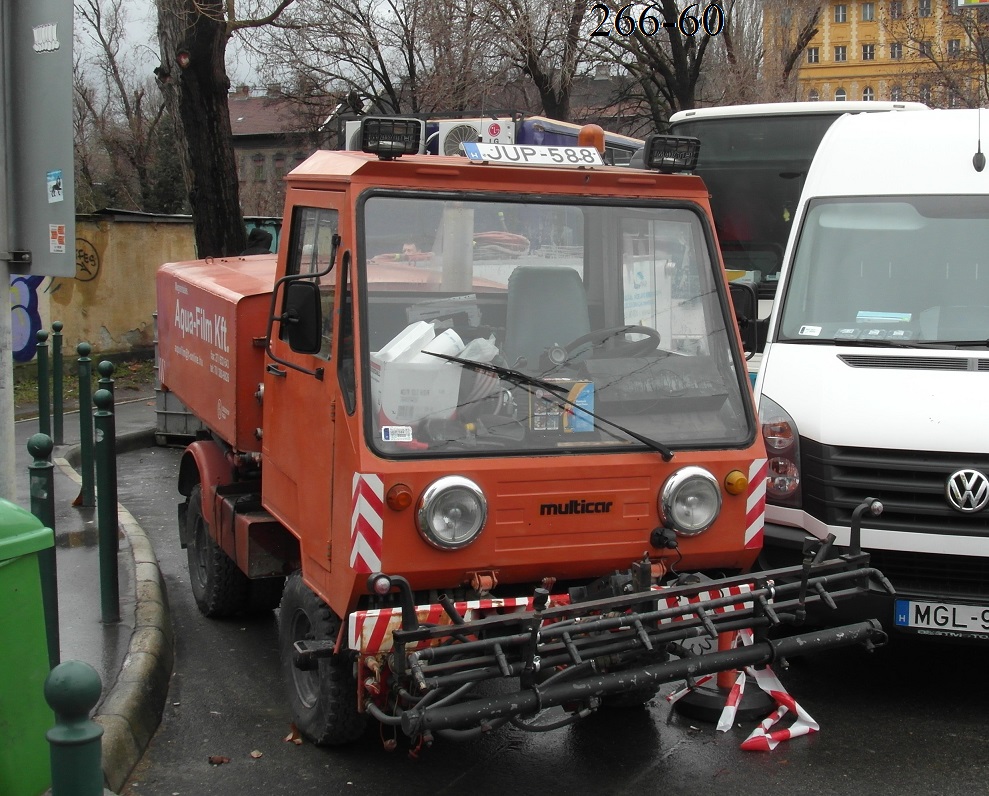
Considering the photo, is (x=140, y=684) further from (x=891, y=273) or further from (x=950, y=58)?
(x=950, y=58)

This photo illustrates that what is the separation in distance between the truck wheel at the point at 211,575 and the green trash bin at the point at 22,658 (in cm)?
247

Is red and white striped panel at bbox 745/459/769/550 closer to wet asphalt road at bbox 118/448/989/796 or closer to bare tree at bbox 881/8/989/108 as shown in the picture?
wet asphalt road at bbox 118/448/989/796

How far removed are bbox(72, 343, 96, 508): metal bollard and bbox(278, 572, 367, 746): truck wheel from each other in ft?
10.9

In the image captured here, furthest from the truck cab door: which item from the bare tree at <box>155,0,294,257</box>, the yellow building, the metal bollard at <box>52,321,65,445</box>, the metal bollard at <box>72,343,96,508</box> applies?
the yellow building

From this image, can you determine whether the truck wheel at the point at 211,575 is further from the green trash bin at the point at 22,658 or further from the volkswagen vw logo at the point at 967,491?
the volkswagen vw logo at the point at 967,491

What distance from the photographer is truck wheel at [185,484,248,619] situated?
6.57 m

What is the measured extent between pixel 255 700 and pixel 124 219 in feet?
45.4

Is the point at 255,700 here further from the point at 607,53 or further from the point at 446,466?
the point at 607,53

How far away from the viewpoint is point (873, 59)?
73.4 m

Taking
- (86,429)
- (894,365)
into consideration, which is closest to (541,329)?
(894,365)

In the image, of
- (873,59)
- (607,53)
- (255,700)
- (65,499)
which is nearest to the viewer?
(255,700)

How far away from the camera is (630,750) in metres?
4.91

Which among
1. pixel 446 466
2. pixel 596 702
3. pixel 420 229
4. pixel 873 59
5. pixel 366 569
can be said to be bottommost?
pixel 596 702

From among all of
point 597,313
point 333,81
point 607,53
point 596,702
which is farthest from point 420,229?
point 333,81
